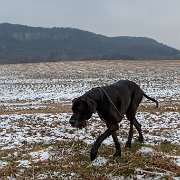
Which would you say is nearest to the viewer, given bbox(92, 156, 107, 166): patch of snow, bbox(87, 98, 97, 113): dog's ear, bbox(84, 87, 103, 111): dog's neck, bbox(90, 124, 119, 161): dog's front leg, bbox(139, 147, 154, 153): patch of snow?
bbox(87, 98, 97, 113): dog's ear

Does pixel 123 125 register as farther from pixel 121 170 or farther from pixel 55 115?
pixel 121 170

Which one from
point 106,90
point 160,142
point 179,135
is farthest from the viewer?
point 179,135

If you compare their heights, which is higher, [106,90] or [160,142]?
[106,90]

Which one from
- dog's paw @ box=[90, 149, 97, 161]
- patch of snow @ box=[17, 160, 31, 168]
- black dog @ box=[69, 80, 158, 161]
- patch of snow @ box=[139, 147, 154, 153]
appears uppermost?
black dog @ box=[69, 80, 158, 161]

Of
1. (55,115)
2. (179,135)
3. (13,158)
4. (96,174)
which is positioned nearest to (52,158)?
(13,158)

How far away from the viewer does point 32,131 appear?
1251 cm

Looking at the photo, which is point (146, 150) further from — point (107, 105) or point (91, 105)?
point (91, 105)

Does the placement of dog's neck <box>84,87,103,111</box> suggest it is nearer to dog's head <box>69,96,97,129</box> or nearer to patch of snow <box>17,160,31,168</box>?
dog's head <box>69,96,97,129</box>

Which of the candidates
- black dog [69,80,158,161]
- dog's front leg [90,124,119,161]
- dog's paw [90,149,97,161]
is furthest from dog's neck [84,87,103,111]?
dog's paw [90,149,97,161]

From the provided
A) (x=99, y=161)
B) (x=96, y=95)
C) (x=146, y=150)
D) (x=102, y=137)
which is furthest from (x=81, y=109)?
(x=146, y=150)

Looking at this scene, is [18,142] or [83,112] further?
[18,142]

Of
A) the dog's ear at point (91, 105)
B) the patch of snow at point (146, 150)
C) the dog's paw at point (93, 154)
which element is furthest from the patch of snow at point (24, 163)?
the patch of snow at point (146, 150)

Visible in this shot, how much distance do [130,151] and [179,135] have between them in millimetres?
3414

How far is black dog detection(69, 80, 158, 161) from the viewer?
7203 mm
